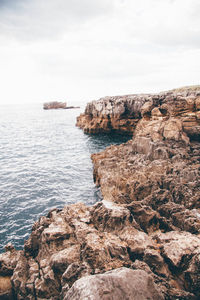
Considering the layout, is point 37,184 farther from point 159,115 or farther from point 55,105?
point 55,105

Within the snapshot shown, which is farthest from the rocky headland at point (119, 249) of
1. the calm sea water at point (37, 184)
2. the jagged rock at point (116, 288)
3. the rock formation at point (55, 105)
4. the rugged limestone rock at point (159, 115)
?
the rock formation at point (55, 105)

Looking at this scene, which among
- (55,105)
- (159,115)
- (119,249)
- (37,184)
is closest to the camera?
(119,249)

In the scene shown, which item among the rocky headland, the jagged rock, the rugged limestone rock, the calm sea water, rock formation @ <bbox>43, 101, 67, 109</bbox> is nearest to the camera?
the jagged rock

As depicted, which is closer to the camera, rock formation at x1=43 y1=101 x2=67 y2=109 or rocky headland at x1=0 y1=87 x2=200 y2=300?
rocky headland at x1=0 y1=87 x2=200 y2=300

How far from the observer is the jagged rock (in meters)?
4.39

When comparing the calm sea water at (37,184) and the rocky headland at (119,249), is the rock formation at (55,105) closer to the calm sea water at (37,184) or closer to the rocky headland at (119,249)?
the calm sea water at (37,184)

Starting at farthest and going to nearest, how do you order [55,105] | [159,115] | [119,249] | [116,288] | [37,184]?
[55,105] < [159,115] < [37,184] < [119,249] < [116,288]

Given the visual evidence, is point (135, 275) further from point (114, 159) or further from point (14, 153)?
point (14, 153)

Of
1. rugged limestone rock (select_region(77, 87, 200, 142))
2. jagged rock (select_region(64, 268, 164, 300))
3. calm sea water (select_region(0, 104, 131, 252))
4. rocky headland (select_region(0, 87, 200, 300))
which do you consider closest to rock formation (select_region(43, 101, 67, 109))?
rugged limestone rock (select_region(77, 87, 200, 142))

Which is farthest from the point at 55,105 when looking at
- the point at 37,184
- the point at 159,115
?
the point at 37,184

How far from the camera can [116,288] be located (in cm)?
454

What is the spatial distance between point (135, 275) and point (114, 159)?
17.1 meters

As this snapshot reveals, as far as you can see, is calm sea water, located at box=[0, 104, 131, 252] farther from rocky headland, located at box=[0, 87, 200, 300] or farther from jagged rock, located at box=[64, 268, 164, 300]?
jagged rock, located at box=[64, 268, 164, 300]

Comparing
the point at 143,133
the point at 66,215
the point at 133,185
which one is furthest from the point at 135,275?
the point at 143,133
